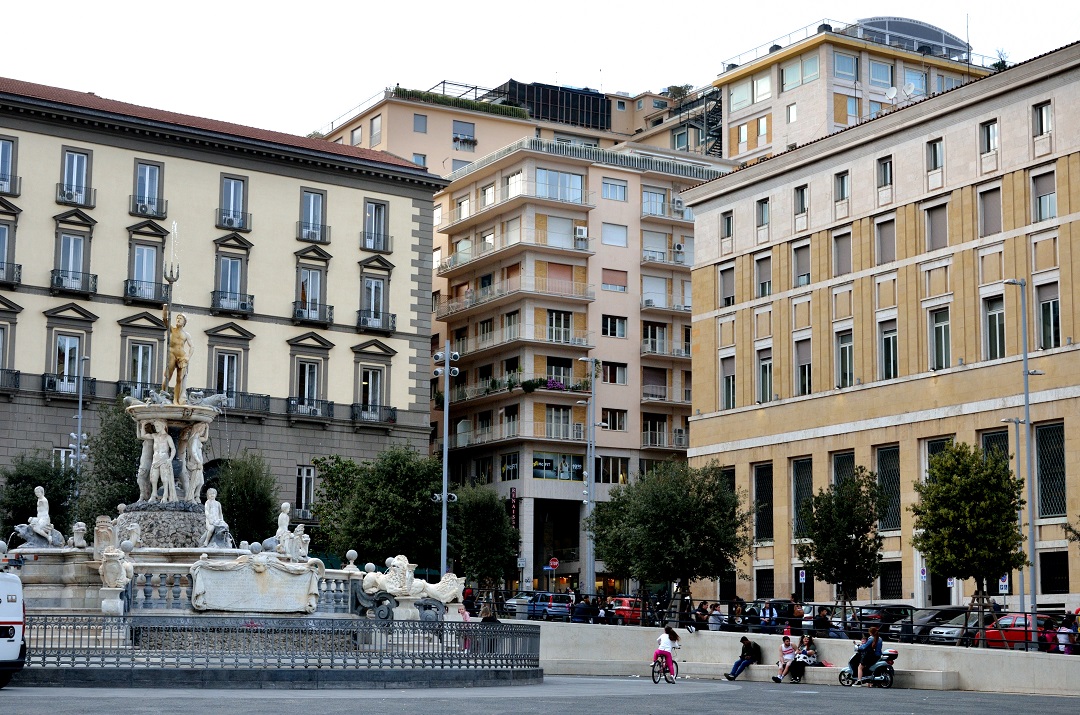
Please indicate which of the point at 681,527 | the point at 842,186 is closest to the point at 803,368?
the point at 842,186

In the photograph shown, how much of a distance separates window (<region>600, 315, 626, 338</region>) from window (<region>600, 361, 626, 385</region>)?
1.47 meters

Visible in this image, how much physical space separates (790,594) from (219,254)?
2660 cm

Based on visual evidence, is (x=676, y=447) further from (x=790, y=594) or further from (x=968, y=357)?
(x=968, y=357)

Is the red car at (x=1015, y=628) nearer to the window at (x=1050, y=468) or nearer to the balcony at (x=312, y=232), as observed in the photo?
the window at (x=1050, y=468)

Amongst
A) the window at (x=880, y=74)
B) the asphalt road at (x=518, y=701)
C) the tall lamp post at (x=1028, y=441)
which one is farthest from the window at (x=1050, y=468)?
the window at (x=880, y=74)

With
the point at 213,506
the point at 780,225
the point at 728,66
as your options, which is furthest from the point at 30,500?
the point at 728,66

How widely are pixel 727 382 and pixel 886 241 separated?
10.5m

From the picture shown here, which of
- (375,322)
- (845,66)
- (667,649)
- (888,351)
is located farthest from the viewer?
(845,66)

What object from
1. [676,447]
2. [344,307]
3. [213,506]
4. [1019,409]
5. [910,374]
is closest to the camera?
[213,506]

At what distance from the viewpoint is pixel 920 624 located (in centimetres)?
4338

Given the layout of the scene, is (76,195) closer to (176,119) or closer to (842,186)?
(176,119)

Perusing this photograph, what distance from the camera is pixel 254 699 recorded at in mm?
22312

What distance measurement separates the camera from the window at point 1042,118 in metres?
54.7

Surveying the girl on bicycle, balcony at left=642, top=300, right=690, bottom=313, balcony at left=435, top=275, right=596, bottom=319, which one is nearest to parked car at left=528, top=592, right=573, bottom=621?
the girl on bicycle
